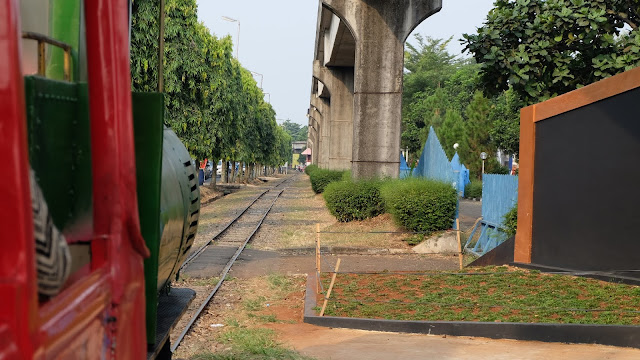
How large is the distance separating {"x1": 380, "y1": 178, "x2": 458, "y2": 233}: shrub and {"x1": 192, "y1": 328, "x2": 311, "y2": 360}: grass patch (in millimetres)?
8922

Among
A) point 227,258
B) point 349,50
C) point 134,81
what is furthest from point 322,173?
point 227,258

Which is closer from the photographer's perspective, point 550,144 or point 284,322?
point 284,322

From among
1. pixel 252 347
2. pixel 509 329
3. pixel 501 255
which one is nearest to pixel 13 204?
pixel 252 347

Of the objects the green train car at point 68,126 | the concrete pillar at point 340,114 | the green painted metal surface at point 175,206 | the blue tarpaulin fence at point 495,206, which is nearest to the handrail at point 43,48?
the green train car at point 68,126

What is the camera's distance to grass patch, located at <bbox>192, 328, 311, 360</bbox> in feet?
24.8

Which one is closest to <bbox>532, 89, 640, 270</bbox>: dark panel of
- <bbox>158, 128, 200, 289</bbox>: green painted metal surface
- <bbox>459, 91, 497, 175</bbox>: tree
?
<bbox>158, 128, 200, 289</bbox>: green painted metal surface

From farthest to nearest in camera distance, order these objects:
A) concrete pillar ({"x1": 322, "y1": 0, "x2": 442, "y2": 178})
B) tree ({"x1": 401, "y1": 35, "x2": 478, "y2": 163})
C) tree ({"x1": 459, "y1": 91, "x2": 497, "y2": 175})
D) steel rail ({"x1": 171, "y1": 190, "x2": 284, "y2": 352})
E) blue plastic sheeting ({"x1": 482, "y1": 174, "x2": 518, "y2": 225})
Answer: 1. tree ({"x1": 401, "y1": 35, "x2": 478, "y2": 163})
2. tree ({"x1": 459, "y1": 91, "x2": 497, "y2": 175})
3. concrete pillar ({"x1": 322, "y1": 0, "x2": 442, "y2": 178})
4. blue plastic sheeting ({"x1": 482, "y1": 174, "x2": 518, "y2": 225})
5. steel rail ({"x1": 171, "y1": 190, "x2": 284, "y2": 352})

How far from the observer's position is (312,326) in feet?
30.6

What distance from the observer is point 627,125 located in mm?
9922

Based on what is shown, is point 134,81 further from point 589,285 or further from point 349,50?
point 589,285

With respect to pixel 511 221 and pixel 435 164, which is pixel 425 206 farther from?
pixel 511 221

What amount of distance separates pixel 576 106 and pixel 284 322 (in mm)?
5336

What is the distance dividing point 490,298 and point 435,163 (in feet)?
32.8

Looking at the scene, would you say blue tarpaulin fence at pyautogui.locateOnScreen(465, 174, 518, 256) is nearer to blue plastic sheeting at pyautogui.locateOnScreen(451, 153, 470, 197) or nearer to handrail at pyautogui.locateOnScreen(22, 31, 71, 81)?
handrail at pyautogui.locateOnScreen(22, 31, 71, 81)
